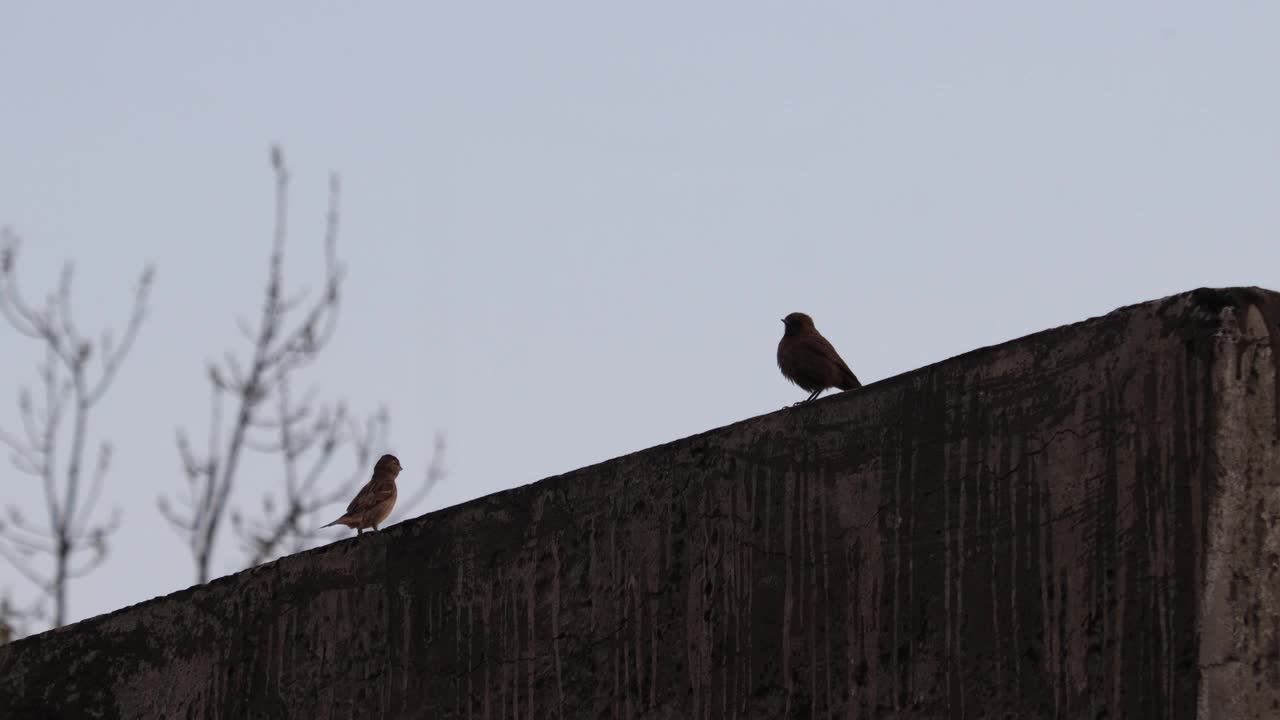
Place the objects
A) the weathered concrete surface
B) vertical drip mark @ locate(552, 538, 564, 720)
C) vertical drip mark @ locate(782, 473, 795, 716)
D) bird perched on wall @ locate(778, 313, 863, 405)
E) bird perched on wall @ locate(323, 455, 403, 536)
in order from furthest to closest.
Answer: bird perched on wall @ locate(323, 455, 403, 536) < bird perched on wall @ locate(778, 313, 863, 405) < vertical drip mark @ locate(552, 538, 564, 720) < vertical drip mark @ locate(782, 473, 795, 716) < the weathered concrete surface

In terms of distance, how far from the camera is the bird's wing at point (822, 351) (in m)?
8.67

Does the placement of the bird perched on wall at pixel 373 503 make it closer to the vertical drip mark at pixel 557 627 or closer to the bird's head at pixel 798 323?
the bird's head at pixel 798 323

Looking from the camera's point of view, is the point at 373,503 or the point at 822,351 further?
the point at 373,503

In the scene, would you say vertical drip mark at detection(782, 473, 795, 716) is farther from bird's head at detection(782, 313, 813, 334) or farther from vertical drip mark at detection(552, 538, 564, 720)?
bird's head at detection(782, 313, 813, 334)

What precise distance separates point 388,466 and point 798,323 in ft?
10.5

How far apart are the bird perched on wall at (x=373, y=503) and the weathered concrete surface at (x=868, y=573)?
3529 millimetres

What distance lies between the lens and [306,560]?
6.85 meters

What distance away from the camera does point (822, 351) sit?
8734mm

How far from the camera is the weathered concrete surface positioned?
4.43 meters

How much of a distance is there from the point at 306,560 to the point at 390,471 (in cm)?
449

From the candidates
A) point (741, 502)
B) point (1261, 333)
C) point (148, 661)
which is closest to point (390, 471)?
point (148, 661)

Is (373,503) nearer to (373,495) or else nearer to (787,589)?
(373,495)

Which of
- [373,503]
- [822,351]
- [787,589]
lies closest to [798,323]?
[822,351]

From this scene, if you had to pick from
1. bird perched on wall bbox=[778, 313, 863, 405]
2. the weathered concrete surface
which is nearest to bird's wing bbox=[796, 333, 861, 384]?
bird perched on wall bbox=[778, 313, 863, 405]
